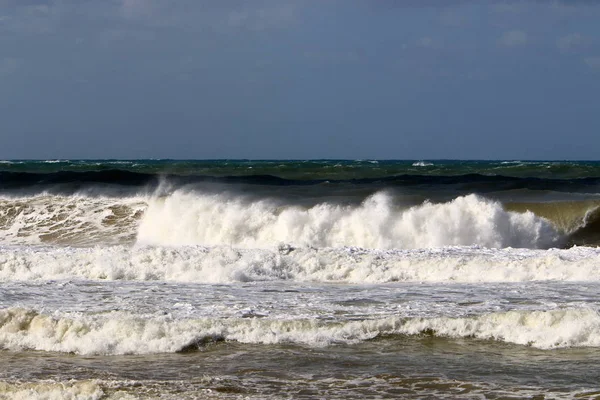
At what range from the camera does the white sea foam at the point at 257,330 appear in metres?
9.60

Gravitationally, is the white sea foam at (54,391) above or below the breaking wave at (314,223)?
below

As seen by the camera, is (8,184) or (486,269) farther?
(8,184)

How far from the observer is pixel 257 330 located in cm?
989

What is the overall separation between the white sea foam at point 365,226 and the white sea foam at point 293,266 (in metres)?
3.47

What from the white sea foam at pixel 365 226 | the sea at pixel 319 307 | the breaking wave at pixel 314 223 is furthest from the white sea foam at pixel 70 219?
the white sea foam at pixel 365 226

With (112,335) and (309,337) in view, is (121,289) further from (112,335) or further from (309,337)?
(309,337)

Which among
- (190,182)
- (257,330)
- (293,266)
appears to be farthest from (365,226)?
(190,182)

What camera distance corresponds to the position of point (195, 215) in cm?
2156

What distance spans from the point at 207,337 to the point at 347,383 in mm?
2278

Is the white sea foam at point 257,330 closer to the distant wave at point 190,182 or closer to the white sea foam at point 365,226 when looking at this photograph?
the white sea foam at point 365,226

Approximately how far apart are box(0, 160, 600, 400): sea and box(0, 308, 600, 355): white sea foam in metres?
0.02

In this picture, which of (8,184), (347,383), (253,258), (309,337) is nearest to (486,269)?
(253,258)

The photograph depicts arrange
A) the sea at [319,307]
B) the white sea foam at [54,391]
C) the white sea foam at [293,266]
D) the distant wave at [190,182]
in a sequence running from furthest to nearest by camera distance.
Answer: the distant wave at [190,182] → the white sea foam at [293,266] → the sea at [319,307] → the white sea foam at [54,391]

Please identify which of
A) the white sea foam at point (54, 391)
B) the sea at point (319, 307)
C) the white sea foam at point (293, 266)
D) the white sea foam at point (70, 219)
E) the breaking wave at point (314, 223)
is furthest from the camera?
the white sea foam at point (70, 219)
